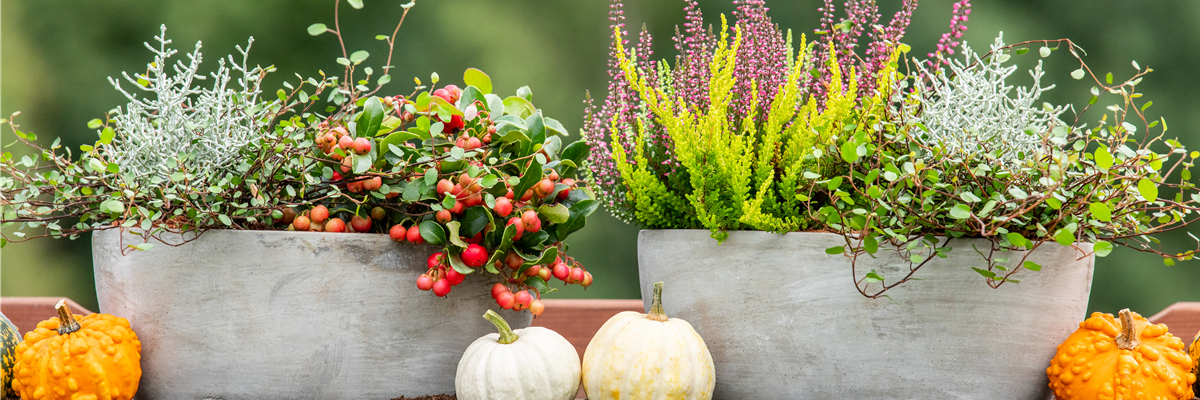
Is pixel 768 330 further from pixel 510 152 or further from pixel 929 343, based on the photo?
pixel 510 152

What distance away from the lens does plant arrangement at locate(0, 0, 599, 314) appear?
921mm

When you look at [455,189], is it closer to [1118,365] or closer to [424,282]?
[424,282]

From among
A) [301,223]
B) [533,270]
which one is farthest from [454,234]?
[301,223]

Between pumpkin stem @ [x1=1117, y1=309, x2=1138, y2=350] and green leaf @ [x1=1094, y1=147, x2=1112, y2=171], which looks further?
pumpkin stem @ [x1=1117, y1=309, x2=1138, y2=350]

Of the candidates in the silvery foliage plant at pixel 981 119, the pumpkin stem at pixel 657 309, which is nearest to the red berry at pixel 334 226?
the pumpkin stem at pixel 657 309

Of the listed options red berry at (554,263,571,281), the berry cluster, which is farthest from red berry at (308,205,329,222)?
red berry at (554,263,571,281)

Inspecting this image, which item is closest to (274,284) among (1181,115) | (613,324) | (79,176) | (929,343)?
Answer: (79,176)

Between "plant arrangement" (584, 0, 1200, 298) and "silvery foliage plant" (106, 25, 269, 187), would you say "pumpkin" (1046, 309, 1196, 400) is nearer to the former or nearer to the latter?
"plant arrangement" (584, 0, 1200, 298)

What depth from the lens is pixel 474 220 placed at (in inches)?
38.2

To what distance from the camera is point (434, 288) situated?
92 centimetres

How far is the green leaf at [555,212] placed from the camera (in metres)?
0.98

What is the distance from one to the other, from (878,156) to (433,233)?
58 cm

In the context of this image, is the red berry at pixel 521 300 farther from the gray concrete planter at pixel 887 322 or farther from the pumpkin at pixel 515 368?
the gray concrete planter at pixel 887 322

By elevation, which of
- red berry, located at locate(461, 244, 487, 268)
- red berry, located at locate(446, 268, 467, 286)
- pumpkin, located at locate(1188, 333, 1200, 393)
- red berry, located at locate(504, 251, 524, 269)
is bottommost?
pumpkin, located at locate(1188, 333, 1200, 393)
